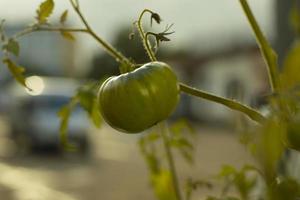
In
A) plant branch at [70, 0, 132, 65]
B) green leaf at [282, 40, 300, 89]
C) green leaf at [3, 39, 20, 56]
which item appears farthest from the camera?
green leaf at [3, 39, 20, 56]

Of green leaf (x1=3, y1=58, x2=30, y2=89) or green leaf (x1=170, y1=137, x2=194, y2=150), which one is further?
green leaf (x1=170, y1=137, x2=194, y2=150)

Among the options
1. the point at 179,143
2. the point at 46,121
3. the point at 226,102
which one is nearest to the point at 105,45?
the point at 226,102

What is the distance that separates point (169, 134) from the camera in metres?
0.91

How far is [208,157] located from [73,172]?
227 cm

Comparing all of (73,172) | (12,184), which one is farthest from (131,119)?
(73,172)

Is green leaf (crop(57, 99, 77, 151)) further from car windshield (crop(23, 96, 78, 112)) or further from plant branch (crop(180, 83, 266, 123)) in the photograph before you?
car windshield (crop(23, 96, 78, 112))

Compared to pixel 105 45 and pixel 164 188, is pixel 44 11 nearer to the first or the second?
pixel 105 45

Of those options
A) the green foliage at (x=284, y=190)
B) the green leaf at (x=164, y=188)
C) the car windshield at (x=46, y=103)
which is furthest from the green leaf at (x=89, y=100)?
the car windshield at (x=46, y=103)

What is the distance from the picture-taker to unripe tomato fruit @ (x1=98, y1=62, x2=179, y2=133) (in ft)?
1.79

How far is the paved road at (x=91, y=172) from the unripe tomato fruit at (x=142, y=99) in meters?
4.77

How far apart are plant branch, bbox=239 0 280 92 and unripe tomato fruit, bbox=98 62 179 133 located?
0.24ft

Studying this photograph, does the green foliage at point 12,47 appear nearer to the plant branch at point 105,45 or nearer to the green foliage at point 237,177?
the plant branch at point 105,45

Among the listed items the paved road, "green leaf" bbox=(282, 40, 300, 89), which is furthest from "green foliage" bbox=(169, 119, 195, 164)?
the paved road

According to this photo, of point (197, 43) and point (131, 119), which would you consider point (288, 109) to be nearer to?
point (131, 119)
